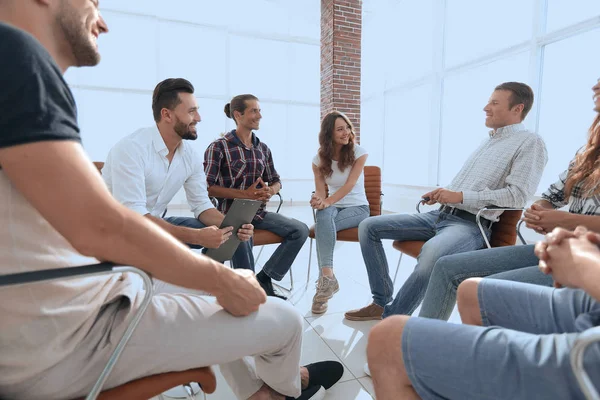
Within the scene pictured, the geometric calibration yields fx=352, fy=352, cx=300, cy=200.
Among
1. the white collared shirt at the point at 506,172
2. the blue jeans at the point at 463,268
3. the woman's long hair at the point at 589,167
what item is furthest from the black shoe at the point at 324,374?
the woman's long hair at the point at 589,167

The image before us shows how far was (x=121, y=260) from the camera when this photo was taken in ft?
2.27

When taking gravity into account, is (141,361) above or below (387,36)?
below

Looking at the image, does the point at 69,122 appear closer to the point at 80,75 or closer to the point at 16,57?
the point at 16,57

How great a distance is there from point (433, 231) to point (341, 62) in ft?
15.5

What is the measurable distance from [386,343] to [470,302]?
15.7 inches

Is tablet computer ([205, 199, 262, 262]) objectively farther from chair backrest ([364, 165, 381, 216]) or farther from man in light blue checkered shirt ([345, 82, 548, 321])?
chair backrest ([364, 165, 381, 216])

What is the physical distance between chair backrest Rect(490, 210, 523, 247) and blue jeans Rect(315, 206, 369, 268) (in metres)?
0.92

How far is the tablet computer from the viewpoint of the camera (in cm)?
180

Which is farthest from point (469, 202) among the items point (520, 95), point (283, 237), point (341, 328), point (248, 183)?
point (248, 183)

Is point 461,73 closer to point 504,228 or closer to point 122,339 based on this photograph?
point 504,228

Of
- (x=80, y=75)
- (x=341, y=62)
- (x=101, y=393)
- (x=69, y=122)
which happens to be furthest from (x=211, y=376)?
(x=80, y=75)

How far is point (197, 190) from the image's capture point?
2121 mm

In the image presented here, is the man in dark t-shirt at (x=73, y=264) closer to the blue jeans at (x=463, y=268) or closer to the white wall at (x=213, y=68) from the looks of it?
the blue jeans at (x=463, y=268)

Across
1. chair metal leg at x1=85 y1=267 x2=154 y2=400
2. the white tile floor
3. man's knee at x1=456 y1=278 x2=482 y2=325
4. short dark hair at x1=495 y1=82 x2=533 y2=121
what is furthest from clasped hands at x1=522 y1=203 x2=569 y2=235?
chair metal leg at x1=85 y1=267 x2=154 y2=400
